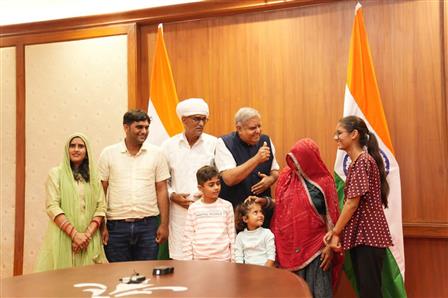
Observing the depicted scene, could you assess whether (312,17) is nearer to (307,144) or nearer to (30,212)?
(307,144)

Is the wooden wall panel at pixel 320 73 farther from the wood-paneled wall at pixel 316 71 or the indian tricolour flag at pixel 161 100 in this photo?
the indian tricolour flag at pixel 161 100

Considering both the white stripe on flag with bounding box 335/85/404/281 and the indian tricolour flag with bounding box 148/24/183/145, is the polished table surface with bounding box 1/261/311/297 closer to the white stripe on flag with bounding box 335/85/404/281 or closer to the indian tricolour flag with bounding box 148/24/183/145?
the white stripe on flag with bounding box 335/85/404/281

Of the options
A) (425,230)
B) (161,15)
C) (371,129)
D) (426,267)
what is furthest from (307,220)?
(161,15)

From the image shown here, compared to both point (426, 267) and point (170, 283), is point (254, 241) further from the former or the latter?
point (426, 267)

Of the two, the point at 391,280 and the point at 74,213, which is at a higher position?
the point at 74,213

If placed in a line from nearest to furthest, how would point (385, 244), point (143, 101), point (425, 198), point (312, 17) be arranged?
1. point (385, 244)
2. point (425, 198)
3. point (312, 17)
4. point (143, 101)

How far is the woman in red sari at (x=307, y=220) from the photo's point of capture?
3.05m

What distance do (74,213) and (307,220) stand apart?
58.1 inches

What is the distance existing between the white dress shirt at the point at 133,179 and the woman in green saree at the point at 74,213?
0.29 ft

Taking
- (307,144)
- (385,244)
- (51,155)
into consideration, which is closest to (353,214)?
(385,244)

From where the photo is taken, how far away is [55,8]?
4953mm

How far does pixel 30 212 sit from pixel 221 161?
7.84 ft

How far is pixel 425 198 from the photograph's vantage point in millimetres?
3717

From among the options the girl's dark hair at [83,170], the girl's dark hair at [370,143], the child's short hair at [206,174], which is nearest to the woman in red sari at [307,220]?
the girl's dark hair at [370,143]
